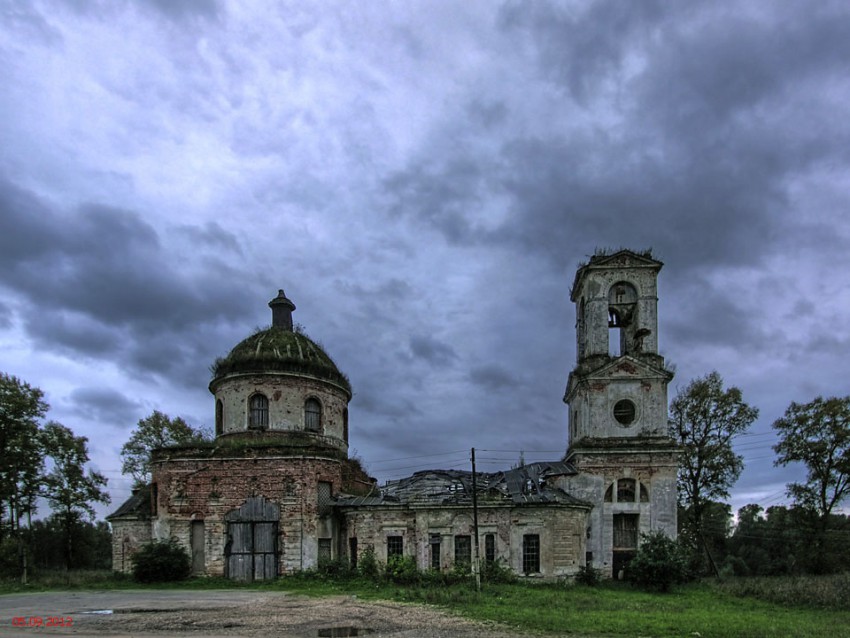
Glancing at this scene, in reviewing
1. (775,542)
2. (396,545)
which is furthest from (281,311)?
(775,542)

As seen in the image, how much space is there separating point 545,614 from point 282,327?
68.9 ft

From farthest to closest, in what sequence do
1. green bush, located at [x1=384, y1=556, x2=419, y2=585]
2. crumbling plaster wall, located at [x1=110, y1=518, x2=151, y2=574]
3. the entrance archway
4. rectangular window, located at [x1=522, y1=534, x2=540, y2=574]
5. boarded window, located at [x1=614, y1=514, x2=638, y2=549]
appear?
1. boarded window, located at [x1=614, y1=514, x2=638, y2=549]
2. crumbling plaster wall, located at [x1=110, y1=518, x2=151, y2=574]
3. the entrance archway
4. rectangular window, located at [x1=522, y1=534, x2=540, y2=574]
5. green bush, located at [x1=384, y1=556, x2=419, y2=585]

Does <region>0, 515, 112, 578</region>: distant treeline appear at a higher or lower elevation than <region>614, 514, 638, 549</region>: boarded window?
lower

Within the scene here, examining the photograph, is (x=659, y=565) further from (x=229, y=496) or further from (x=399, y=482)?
(x=229, y=496)

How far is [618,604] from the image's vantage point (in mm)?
21281

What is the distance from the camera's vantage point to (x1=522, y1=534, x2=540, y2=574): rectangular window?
27.9 meters

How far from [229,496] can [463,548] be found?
9.80 metres

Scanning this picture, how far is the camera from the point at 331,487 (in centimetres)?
3003

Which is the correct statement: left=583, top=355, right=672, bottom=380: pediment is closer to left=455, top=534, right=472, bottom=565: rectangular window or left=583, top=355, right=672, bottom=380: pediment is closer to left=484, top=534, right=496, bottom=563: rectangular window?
left=484, top=534, right=496, bottom=563: rectangular window

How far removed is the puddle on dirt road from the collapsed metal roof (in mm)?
12810

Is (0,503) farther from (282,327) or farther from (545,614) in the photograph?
(545,614)

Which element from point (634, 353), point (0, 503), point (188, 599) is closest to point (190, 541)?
point (188, 599)

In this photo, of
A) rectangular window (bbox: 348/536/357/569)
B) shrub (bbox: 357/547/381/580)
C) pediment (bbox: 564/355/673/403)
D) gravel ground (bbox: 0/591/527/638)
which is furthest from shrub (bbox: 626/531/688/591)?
gravel ground (bbox: 0/591/527/638)

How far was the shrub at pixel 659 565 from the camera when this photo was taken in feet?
87.7
